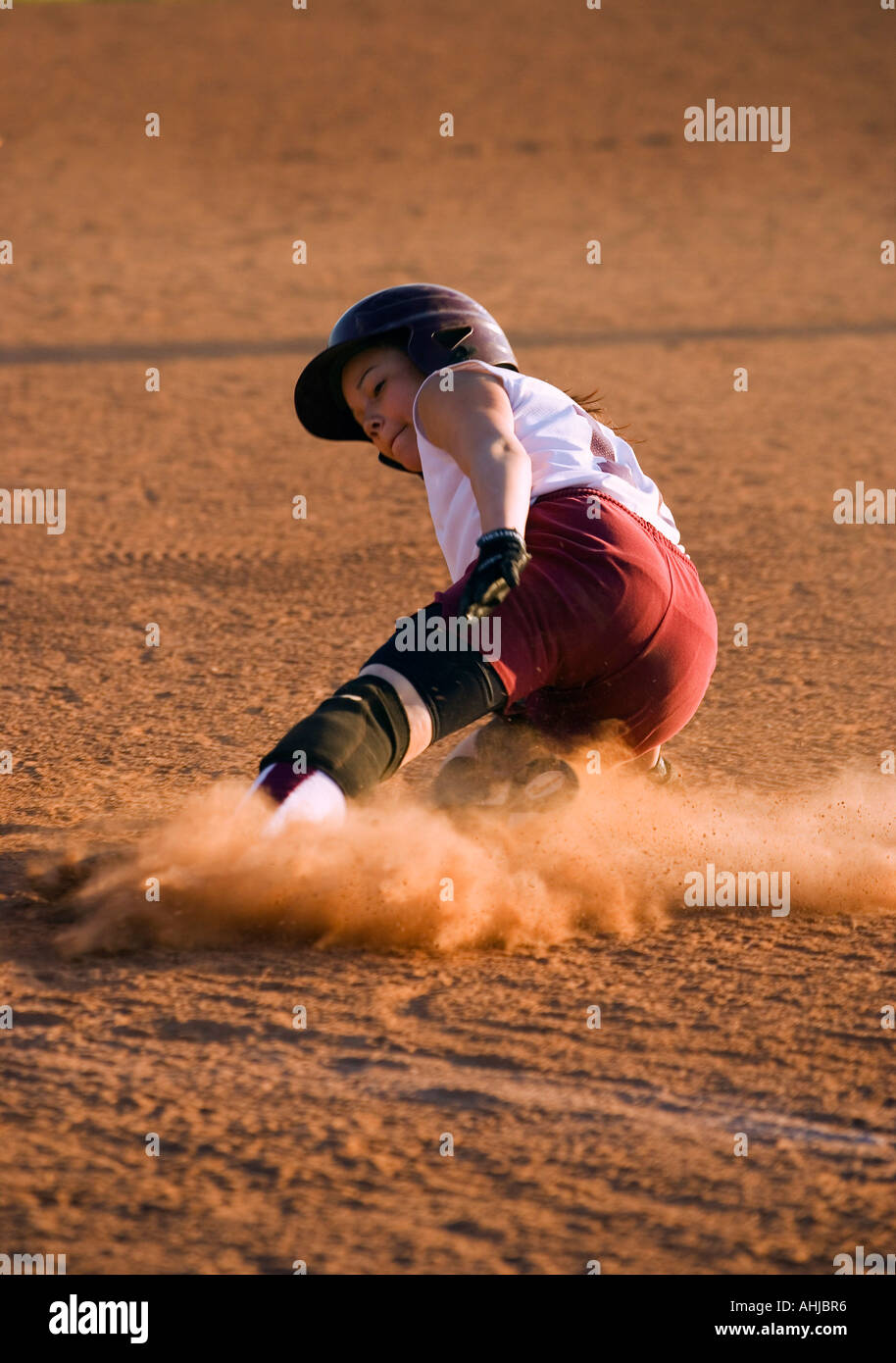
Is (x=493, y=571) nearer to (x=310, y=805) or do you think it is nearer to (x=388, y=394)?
(x=310, y=805)

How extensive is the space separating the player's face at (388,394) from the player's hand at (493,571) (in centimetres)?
55

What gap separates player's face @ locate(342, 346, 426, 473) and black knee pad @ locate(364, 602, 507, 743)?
0.56 meters

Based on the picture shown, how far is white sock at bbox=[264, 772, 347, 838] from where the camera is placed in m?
2.67

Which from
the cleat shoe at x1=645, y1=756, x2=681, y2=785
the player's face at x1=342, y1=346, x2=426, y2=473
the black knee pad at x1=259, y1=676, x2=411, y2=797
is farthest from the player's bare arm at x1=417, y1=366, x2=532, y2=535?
the cleat shoe at x1=645, y1=756, x2=681, y2=785

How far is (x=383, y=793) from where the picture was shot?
353 centimetres

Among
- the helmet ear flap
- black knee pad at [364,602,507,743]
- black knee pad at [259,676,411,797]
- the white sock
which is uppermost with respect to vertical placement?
the helmet ear flap

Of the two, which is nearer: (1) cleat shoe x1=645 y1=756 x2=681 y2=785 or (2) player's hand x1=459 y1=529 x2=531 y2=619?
(2) player's hand x1=459 y1=529 x2=531 y2=619

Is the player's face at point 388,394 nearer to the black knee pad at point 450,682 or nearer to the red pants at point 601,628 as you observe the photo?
the red pants at point 601,628

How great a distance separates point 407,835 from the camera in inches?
112

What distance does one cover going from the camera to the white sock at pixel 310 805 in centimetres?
267

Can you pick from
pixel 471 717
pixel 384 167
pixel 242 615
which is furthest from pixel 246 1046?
pixel 384 167

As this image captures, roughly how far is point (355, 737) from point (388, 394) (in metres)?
0.82

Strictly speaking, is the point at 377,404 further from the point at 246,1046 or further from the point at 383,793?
the point at 246,1046

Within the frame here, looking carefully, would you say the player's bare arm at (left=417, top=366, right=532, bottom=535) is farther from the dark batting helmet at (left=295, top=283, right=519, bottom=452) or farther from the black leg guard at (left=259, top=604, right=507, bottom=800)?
the black leg guard at (left=259, top=604, right=507, bottom=800)
